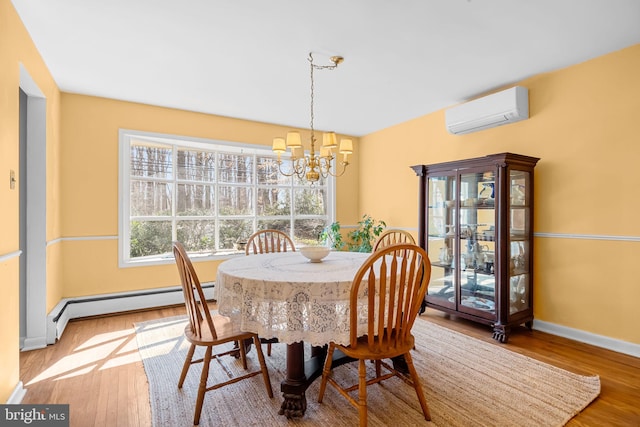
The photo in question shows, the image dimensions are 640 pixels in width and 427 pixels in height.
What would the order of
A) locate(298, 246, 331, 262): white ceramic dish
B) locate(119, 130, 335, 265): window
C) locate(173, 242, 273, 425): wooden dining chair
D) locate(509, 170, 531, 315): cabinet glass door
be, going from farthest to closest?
locate(119, 130, 335, 265): window < locate(509, 170, 531, 315): cabinet glass door < locate(298, 246, 331, 262): white ceramic dish < locate(173, 242, 273, 425): wooden dining chair

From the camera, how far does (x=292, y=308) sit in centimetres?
173

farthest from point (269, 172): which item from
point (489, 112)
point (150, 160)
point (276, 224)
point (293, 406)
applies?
point (293, 406)

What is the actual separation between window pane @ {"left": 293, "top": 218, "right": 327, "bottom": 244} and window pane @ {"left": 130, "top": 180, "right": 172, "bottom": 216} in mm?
1851

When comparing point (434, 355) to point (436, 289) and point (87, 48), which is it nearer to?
point (436, 289)

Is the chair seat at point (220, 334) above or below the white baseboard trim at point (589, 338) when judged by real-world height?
above

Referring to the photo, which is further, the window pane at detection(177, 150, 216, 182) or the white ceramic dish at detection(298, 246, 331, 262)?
the window pane at detection(177, 150, 216, 182)

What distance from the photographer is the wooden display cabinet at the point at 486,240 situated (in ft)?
9.90

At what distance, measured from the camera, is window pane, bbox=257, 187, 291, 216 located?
15.9 feet

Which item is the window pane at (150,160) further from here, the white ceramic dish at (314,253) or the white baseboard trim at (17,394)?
the white ceramic dish at (314,253)

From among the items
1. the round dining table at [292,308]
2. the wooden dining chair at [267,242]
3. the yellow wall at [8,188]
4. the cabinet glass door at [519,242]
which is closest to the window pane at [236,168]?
the wooden dining chair at [267,242]

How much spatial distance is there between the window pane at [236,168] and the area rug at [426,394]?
8.11 ft

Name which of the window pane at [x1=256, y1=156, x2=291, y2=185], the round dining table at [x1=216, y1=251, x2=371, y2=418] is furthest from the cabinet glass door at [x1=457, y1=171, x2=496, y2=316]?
the window pane at [x1=256, y1=156, x2=291, y2=185]

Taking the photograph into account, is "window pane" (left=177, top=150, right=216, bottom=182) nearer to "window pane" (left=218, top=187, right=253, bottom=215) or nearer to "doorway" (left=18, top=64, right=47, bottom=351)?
"window pane" (left=218, top=187, right=253, bottom=215)

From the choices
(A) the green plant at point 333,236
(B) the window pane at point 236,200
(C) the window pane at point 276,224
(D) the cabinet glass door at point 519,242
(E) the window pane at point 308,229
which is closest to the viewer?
(D) the cabinet glass door at point 519,242
